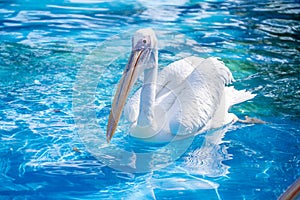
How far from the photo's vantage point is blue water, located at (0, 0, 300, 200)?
3.12 m

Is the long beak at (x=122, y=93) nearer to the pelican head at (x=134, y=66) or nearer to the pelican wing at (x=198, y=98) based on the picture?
the pelican head at (x=134, y=66)

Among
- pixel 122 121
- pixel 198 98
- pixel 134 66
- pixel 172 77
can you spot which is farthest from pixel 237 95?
pixel 134 66

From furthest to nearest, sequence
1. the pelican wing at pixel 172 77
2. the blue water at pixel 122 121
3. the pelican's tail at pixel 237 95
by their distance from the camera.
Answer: the pelican's tail at pixel 237 95, the pelican wing at pixel 172 77, the blue water at pixel 122 121

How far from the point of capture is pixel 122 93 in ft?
10.5

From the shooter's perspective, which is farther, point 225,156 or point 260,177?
point 225,156

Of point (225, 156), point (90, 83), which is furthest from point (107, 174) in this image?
point (90, 83)

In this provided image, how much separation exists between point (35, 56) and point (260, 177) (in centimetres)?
294

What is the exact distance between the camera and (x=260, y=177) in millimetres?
3215

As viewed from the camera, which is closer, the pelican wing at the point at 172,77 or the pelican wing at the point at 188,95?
the pelican wing at the point at 188,95

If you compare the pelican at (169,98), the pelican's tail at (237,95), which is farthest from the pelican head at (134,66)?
the pelican's tail at (237,95)

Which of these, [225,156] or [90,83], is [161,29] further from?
[225,156]

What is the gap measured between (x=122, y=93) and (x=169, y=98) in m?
0.69

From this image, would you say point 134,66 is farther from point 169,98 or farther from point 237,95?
point 237,95

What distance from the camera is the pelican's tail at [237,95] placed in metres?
4.21
